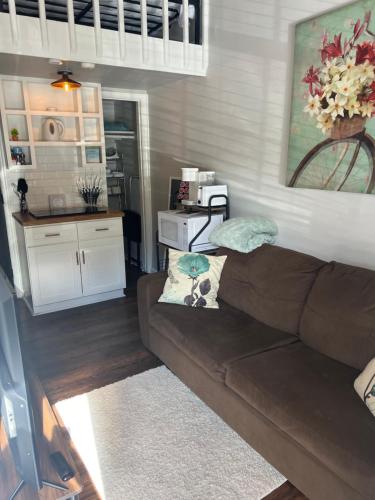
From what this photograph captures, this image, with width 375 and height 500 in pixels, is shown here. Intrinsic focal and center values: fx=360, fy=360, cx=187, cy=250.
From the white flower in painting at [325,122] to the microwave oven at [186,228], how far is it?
115cm

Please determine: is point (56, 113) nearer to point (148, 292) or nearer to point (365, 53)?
point (148, 292)

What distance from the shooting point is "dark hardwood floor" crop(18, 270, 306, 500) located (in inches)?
95.2

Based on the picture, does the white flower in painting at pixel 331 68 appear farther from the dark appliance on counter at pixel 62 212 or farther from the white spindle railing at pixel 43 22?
the dark appliance on counter at pixel 62 212

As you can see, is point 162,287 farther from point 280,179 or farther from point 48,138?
point 48,138

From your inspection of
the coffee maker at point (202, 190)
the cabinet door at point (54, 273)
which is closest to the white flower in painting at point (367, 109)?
the coffee maker at point (202, 190)

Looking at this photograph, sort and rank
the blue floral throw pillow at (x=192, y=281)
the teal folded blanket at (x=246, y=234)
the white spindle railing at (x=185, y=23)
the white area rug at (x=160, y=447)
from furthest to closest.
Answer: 1. the white spindle railing at (x=185, y=23)
2. the teal folded blanket at (x=246, y=234)
3. the blue floral throw pillow at (x=192, y=281)
4. the white area rug at (x=160, y=447)

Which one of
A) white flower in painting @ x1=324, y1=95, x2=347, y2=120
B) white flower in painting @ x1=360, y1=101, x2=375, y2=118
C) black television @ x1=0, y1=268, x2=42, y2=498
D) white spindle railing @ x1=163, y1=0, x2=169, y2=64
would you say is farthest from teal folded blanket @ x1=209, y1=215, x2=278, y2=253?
black television @ x1=0, y1=268, x2=42, y2=498

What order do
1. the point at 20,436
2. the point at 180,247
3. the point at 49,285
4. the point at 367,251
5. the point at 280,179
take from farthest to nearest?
1. the point at 49,285
2. the point at 180,247
3. the point at 280,179
4. the point at 367,251
5. the point at 20,436

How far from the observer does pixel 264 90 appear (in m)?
2.77

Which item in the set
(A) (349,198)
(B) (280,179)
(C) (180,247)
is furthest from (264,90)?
(C) (180,247)

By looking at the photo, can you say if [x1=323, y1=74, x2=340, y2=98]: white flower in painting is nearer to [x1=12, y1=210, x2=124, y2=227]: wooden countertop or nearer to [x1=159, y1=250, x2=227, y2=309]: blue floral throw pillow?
[x1=159, y1=250, x2=227, y2=309]: blue floral throw pillow

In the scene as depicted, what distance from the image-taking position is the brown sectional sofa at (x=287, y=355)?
4.57ft

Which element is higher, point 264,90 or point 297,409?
point 264,90

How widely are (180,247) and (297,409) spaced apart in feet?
6.06
